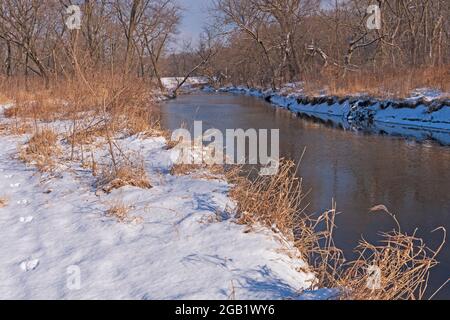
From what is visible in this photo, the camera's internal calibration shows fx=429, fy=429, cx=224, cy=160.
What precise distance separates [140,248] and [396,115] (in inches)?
425

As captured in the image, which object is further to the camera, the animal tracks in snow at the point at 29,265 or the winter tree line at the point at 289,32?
the winter tree line at the point at 289,32

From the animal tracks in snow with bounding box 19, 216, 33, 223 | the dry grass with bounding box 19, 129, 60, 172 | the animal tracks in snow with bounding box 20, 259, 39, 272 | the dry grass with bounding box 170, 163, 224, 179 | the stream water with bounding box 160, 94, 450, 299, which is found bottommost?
the stream water with bounding box 160, 94, 450, 299

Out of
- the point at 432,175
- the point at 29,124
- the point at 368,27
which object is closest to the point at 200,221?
the point at 432,175

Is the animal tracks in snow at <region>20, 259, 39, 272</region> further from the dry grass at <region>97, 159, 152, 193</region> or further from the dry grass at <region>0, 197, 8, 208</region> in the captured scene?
the dry grass at <region>97, 159, 152, 193</region>

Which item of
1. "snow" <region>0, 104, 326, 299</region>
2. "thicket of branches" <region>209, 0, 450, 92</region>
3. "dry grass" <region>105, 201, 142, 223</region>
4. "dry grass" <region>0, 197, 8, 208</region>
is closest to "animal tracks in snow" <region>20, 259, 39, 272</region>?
"snow" <region>0, 104, 326, 299</region>

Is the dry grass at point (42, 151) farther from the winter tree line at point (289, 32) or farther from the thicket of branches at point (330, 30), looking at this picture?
the thicket of branches at point (330, 30)

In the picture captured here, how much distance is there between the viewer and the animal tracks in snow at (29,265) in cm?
260

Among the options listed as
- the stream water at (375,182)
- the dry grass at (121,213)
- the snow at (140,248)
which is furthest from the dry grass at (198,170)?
the dry grass at (121,213)

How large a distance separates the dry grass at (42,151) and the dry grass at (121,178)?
863 mm

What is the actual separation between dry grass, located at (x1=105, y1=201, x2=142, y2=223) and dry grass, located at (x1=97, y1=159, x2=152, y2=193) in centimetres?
55

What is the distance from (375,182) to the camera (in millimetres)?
5773

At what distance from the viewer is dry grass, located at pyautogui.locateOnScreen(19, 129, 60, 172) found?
5024 millimetres

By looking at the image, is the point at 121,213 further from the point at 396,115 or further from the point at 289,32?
the point at 289,32
